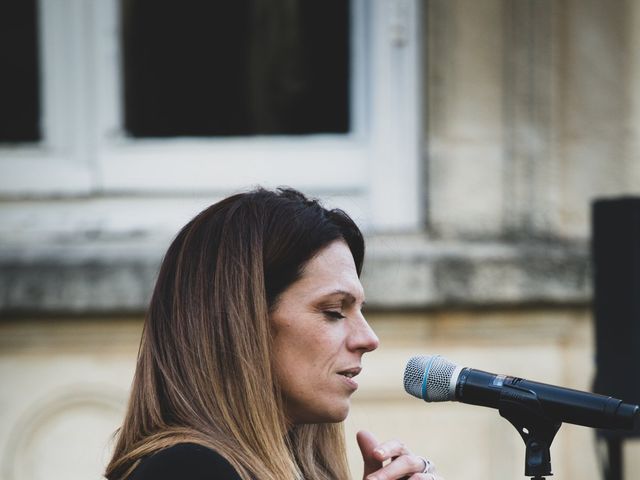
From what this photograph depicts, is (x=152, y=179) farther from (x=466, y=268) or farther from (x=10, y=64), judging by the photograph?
(x=466, y=268)

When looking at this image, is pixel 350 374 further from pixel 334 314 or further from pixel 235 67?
pixel 235 67

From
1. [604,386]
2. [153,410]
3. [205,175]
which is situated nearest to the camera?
[153,410]

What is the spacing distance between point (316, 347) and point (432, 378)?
0.81ft

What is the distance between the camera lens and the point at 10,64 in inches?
219

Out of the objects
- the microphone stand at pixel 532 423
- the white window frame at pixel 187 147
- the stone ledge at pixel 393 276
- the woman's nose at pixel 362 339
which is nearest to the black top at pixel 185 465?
the woman's nose at pixel 362 339

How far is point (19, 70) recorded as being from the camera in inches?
Result: 220

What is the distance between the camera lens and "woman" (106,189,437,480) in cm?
237

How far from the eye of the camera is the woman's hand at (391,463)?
239 centimetres

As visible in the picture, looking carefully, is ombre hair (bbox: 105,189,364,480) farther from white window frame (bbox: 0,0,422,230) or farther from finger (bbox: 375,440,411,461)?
white window frame (bbox: 0,0,422,230)

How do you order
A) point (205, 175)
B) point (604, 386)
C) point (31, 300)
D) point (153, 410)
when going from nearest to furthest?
point (153, 410), point (604, 386), point (31, 300), point (205, 175)

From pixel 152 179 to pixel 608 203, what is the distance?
227cm

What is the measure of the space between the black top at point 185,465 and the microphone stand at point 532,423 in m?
0.54

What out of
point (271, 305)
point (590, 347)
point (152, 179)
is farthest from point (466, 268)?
point (271, 305)

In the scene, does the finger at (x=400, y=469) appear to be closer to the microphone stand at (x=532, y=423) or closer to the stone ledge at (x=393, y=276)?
the microphone stand at (x=532, y=423)
